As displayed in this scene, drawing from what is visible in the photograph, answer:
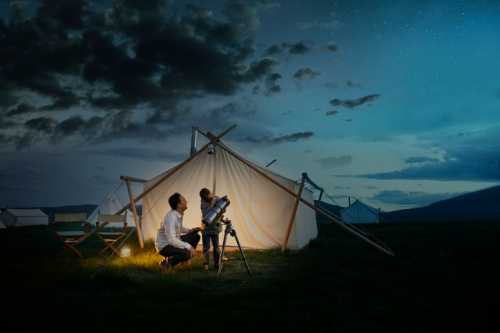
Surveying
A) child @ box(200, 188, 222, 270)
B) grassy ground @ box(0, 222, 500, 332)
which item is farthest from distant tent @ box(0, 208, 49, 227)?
child @ box(200, 188, 222, 270)

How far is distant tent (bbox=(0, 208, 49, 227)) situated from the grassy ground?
34.3 m

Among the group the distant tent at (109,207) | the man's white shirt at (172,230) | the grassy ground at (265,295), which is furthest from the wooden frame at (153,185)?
the distant tent at (109,207)

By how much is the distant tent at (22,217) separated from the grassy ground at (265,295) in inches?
1349

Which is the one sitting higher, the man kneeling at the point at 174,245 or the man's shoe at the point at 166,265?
the man kneeling at the point at 174,245

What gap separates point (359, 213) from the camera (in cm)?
3422

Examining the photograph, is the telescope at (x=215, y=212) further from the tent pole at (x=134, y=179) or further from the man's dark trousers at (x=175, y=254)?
the tent pole at (x=134, y=179)

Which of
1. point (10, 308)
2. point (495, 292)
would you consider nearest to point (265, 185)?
point (495, 292)

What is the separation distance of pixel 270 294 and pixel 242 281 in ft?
3.82

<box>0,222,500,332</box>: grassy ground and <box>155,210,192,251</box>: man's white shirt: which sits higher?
<box>155,210,192,251</box>: man's white shirt

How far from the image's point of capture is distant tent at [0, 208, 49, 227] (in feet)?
123

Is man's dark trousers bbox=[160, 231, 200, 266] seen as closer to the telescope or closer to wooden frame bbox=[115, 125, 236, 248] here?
the telescope

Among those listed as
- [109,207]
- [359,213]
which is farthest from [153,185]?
[359,213]

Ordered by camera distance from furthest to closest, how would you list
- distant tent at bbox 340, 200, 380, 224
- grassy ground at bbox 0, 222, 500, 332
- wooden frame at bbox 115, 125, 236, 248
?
distant tent at bbox 340, 200, 380, 224
wooden frame at bbox 115, 125, 236, 248
grassy ground at bbox 0, 222, 500, 332

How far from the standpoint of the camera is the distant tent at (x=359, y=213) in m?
33.8
